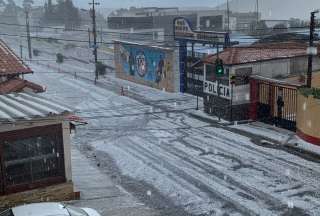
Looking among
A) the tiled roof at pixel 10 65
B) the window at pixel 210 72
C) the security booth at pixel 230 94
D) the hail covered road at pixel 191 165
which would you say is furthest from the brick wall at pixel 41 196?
the window at pixel 210 72

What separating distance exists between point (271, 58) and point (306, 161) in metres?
8.76

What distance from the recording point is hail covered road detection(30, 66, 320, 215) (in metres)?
14.6

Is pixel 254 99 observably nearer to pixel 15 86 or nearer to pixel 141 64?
pixel 15 86

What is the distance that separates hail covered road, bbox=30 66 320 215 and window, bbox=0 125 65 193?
9.80ft

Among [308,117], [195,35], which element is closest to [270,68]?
[308,117]

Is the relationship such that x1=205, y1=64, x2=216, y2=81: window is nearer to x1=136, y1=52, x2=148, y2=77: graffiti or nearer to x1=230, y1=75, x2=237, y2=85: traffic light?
x1=230, y1=75, x2=237, y2=85: traffic light

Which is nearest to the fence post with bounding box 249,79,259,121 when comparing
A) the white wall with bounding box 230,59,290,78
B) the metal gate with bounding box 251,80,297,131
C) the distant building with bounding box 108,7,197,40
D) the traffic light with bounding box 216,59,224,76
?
the metal gate with bounding box 251,80,297,131

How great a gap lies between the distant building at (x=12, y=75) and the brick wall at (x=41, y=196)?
4777 mm

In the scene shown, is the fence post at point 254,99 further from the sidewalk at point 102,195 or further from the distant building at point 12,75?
the distant building at point 12,75

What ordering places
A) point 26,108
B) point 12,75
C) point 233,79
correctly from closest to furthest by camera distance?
point 26,108
point 12,75
point 233,79

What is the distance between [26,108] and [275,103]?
14218mm

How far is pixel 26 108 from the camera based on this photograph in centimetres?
1445

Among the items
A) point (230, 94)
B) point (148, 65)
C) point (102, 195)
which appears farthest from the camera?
point (148, 65)

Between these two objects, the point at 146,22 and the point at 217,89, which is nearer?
the point at 217,89
